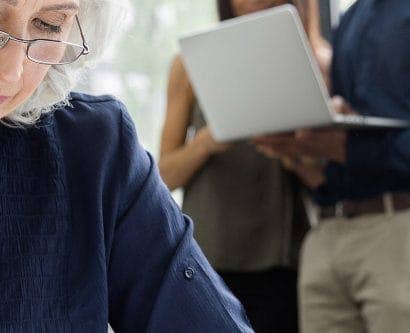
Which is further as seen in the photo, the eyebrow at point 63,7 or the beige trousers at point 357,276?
the beige trousers at point 357,276

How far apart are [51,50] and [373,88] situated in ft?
3.74

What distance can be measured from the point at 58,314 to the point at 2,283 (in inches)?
3.0

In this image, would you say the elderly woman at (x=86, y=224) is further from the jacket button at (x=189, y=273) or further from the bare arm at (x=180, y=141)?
the bare arm at (x=180, y=141)

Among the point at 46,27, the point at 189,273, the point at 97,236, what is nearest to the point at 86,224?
the point at 97,236

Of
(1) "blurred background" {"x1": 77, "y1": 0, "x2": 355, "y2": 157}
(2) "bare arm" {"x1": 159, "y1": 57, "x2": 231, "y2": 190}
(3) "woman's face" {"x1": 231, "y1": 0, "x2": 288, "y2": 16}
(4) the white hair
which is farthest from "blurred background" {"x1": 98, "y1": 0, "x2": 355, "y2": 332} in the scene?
(4) the white hair

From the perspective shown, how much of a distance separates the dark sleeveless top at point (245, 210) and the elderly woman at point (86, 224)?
42.0 inches

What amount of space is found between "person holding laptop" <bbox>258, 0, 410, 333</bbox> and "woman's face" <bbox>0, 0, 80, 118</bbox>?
3.59 feet

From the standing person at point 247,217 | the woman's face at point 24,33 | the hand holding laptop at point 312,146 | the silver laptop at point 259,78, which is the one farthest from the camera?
the standing person at point 247,217

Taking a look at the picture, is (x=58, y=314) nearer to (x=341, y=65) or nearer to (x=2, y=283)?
(x=2, y=283)

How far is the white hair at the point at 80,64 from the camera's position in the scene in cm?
110

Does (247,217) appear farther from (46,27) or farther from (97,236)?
(46,27)

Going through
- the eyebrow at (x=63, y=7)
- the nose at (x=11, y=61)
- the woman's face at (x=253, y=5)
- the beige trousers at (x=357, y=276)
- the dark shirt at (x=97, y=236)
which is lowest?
the beige trousers at (x=357, y=276)

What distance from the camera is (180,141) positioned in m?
2.31

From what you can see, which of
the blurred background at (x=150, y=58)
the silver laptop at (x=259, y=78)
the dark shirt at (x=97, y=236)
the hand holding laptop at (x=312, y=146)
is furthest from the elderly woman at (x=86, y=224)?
the blurred background at (x=150, y=58)
